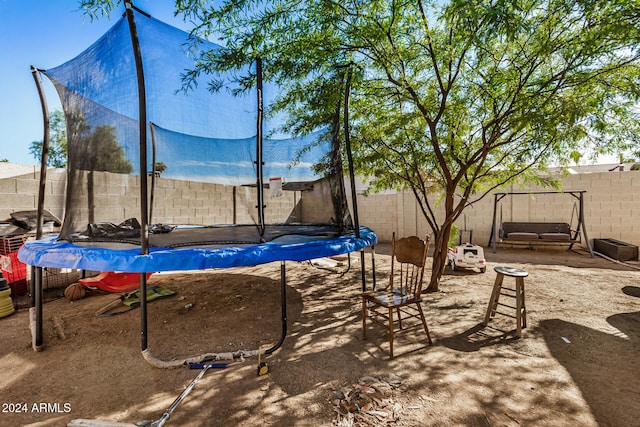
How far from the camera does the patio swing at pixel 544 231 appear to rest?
19.2ft

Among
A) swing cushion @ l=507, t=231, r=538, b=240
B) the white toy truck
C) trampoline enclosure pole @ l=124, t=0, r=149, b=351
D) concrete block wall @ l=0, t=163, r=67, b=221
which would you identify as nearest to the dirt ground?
trampoline enclosure pole @ l=124, t=0, r=149, b=351

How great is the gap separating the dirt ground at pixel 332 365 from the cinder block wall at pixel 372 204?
111 centimetres

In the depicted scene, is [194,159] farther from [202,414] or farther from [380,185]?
[380,185]

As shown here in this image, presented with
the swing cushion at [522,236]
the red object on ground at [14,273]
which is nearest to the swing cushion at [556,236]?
the swing cushion at [522,236]

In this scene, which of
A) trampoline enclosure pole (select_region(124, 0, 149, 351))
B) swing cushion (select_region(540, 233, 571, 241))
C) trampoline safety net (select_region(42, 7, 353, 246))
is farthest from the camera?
swing cushion (select_region(540, 233, 571, 241))

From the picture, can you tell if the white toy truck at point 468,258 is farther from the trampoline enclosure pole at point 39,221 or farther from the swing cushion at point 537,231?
the trampoline enclosure pole at point 39,221

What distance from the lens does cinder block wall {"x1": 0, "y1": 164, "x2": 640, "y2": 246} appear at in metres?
2.68

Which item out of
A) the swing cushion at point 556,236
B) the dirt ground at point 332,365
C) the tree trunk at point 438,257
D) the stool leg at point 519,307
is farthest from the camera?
the swing cushion at point 556,236

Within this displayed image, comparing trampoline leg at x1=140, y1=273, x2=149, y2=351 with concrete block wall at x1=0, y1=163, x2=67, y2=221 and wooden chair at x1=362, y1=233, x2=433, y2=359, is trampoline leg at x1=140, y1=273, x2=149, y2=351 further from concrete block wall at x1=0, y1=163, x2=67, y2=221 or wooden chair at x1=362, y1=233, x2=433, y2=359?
concrete block wall at x1=0, y1=163, x2=67, y2=221

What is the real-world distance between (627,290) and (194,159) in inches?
211

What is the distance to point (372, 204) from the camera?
8.45 metres

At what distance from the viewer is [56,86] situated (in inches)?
105

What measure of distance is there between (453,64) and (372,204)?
17.5ft

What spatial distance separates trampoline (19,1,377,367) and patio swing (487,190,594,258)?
4.96 metres
